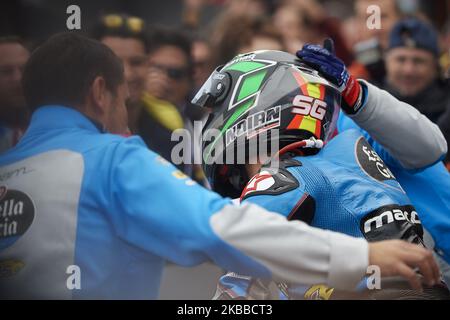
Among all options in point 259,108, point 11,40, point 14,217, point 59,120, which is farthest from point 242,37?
point 14,217

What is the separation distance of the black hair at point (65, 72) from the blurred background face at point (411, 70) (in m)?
2.82

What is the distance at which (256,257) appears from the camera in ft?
7.48

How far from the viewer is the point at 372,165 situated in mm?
3006

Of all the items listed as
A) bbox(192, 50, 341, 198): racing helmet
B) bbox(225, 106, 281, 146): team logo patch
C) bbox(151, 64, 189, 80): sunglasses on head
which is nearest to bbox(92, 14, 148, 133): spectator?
bbox(151, 64, 189, 80): sunglasses on head

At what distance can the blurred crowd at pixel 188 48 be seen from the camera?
3791mm

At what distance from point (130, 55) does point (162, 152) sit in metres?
0.53

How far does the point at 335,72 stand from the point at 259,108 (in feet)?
1.15

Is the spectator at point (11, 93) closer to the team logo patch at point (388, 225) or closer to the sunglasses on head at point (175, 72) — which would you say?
the team logo patch at point (388, 225)

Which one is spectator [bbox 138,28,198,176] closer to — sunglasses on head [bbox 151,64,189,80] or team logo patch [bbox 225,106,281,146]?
sunglasses on head [bbox 151,64,189,80]

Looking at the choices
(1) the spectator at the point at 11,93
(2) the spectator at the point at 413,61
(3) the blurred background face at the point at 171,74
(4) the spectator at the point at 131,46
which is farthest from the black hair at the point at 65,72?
(2) the spectator at the point at 413,61

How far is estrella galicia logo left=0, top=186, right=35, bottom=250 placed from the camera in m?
2.48

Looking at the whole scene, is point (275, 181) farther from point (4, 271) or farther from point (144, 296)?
point (4, 271)

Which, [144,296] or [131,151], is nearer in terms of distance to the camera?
[131,151]
